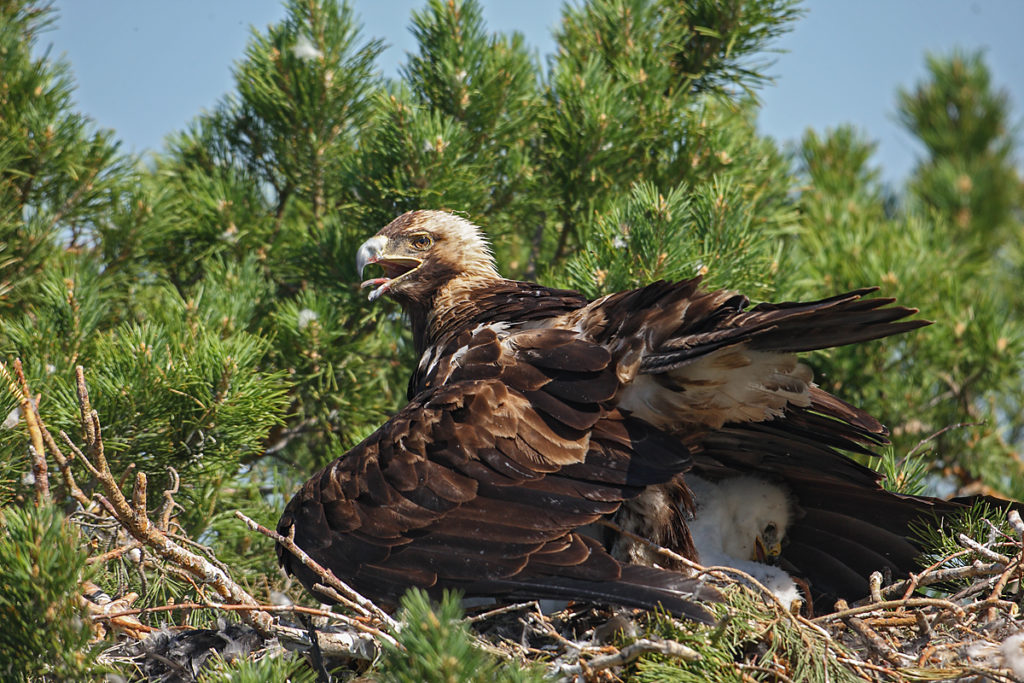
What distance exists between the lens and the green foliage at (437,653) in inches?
88.6

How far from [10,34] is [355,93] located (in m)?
1.46

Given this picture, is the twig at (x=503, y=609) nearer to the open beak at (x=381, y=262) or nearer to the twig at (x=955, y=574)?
the twig at (x=955, y=574)

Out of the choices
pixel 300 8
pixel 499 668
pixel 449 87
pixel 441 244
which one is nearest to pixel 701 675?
pixel 499 668

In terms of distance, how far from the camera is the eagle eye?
435 cm

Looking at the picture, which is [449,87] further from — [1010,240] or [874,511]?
[1010,240]

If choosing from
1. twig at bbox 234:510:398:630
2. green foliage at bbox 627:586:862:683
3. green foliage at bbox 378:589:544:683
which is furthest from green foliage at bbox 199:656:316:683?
green foliage at bbox 627:586:862:683

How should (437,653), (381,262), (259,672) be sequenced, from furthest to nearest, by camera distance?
(381,262) → (259,672) → (437,653)

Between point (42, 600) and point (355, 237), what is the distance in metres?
2.48

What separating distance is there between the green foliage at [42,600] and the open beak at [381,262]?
1.82m

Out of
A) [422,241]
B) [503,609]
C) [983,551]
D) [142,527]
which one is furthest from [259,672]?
[422,241]

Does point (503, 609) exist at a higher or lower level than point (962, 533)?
lower

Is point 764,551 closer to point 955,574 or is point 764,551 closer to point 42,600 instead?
point 955,574

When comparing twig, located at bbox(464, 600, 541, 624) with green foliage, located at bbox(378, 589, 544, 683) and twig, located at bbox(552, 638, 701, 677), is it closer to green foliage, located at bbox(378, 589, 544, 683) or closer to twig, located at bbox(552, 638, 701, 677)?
twig, located at bbox(552, 638, 701, 677)

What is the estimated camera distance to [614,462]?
3152 millimetres
